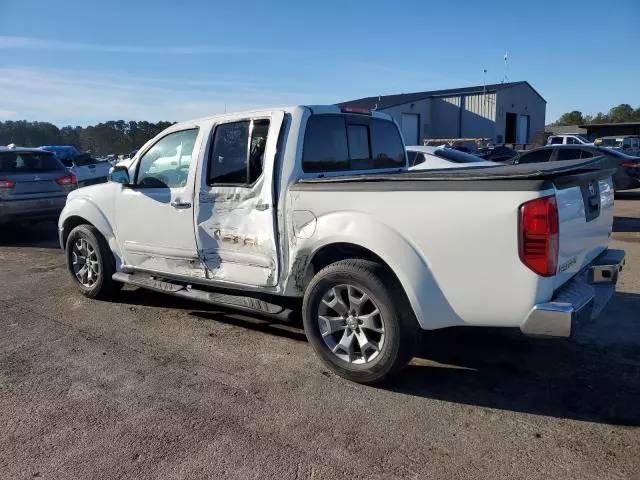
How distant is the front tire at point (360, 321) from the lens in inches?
141

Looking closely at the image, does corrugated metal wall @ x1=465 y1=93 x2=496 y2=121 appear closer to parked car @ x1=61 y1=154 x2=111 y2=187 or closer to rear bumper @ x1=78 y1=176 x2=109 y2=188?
parked car @ x1=61 y1=154 x2=111 y2=187

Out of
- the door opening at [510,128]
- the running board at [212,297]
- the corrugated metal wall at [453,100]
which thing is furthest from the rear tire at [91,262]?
the door opening at [510,128]

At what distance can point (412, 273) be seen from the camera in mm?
3457

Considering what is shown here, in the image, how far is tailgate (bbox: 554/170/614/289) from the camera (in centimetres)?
321

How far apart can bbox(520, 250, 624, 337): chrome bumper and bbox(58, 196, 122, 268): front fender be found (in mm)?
4190

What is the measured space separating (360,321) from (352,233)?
61cm

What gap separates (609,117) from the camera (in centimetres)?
9200

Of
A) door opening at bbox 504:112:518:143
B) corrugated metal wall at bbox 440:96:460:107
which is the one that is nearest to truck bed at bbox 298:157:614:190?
corrugated metal wall at bbox 440:96:460:107

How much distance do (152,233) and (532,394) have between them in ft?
11.7

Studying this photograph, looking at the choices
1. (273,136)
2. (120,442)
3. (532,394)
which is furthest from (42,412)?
(532,394)

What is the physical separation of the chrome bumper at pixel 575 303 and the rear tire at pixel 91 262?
435 cm

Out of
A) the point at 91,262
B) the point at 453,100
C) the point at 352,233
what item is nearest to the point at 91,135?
the point at 453,100

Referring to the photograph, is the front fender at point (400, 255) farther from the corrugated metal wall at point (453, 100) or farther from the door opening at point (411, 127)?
the corrugated metal wall at point (453, 100)

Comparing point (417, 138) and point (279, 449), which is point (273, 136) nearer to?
point (279, 449)
